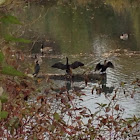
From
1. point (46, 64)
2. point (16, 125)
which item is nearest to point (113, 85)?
point (46, 64)

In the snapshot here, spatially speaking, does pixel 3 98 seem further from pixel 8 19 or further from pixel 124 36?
pixel 124 36

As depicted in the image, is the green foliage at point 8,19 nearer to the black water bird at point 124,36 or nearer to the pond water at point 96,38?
the pond water at point 96,38

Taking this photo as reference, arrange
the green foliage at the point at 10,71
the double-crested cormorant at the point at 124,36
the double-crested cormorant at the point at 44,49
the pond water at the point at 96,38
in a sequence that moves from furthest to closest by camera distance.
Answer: the double-crested cormorant at the point at 124,36 → the double-crested cormorant at the point at 44,49 → the pond water at the point at 96,38 → the green foliage at the point at 10,71

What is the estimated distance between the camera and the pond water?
812 centimetres

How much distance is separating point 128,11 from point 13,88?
1507 centimetres

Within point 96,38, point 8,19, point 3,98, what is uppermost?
→ point 96,38

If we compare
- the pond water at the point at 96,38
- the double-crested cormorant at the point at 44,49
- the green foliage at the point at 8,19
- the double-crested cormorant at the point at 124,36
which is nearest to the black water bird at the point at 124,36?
the double-crested cormorant at the point at 124,36

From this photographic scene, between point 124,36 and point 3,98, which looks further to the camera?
point 124,36

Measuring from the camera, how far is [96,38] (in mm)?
12664

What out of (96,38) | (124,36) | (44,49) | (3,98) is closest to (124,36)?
(124,36)

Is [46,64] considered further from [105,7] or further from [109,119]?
[105,7]

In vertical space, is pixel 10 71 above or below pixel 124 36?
below

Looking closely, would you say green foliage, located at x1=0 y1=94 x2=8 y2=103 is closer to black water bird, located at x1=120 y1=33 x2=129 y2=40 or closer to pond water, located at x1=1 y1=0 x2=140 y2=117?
pond water, located at x1=1 y1=0 x2=140 y2=117

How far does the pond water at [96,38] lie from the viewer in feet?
26.7
